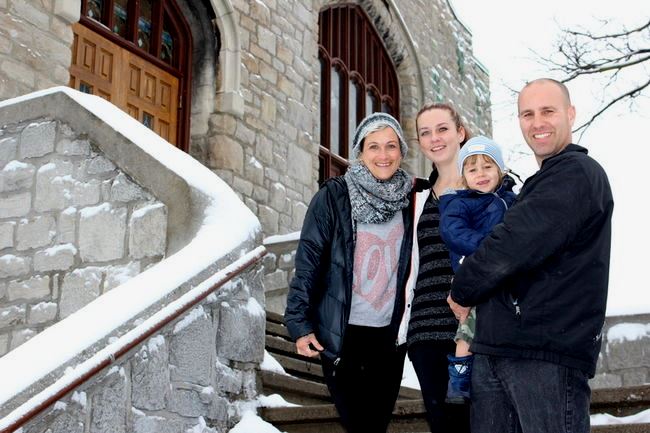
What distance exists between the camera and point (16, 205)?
402cm

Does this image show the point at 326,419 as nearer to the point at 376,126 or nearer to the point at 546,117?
the point at 376,126

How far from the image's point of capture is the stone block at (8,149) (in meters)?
4.08

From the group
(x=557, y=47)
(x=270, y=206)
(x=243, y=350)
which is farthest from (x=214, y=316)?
(x=557, y=47)

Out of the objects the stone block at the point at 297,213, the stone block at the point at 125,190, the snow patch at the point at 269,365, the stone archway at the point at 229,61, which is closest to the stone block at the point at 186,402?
the snow patch at the point at 269,365

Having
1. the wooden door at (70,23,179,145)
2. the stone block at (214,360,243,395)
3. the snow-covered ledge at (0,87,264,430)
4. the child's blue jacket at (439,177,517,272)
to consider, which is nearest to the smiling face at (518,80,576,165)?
the child's blue jacket at (439,177,517,272)

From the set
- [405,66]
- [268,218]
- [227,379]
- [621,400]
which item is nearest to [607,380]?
[621,400]

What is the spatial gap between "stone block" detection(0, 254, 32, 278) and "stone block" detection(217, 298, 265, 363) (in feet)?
4.30

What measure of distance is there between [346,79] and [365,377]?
25.2 feet

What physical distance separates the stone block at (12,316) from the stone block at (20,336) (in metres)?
0.05

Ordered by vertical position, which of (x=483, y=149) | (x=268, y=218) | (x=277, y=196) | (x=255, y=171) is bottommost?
(x=483, y=149)

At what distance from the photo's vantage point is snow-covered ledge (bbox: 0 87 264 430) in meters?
2.36

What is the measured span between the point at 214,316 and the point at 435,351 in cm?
117

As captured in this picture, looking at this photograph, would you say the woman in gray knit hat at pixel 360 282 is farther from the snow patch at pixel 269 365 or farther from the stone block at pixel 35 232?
the stone block at pixel 35 232

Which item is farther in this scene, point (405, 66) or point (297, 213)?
point (405, 66)
